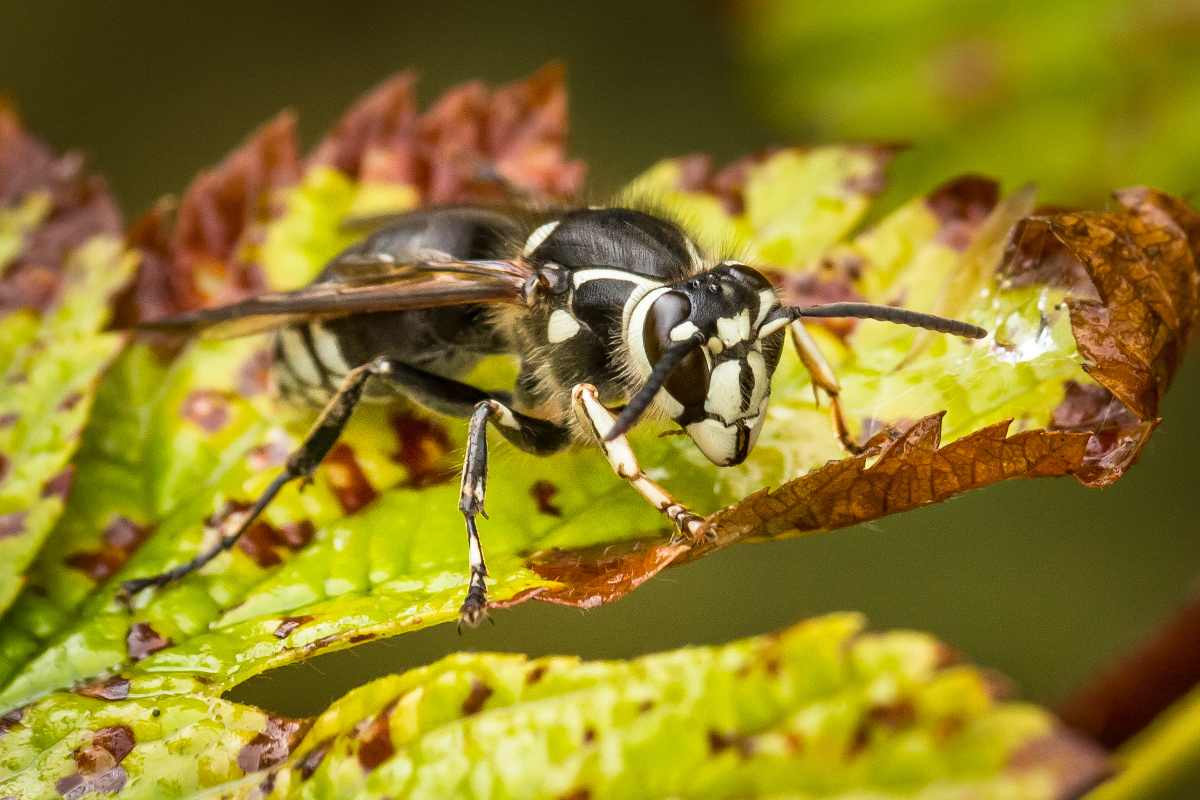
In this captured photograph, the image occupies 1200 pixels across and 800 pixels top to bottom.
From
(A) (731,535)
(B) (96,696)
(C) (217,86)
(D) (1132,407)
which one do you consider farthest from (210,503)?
(C) (217,86)

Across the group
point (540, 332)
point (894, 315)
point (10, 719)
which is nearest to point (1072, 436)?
point (894, 315)

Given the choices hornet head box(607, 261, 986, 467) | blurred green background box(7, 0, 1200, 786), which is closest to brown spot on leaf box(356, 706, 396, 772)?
hornet head box(607, 261, 986, 467)

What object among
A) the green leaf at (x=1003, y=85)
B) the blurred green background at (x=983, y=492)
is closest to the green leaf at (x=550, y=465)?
the blurred green background at (x=983, y=492)

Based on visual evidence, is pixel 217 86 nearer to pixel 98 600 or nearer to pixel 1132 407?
pixel 98 600

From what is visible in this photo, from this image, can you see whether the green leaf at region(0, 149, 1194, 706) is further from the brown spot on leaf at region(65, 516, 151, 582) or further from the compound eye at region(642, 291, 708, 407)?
the compound eye at region(642, 291, 708, 407)

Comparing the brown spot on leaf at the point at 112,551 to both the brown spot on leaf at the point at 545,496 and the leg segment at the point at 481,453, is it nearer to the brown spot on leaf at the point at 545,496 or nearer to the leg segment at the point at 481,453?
the leg segment at the point at 481,453

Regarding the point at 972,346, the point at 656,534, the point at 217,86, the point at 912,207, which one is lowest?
the point at 656,534

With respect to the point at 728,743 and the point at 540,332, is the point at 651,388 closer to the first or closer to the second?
the point at 540,332
